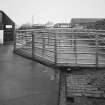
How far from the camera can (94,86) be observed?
17.1 ft

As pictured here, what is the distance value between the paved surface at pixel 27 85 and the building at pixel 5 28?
7.74 metres

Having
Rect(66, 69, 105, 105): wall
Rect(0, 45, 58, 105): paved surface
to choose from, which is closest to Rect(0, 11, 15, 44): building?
Rect(0, 45, 58, 105): paved surface

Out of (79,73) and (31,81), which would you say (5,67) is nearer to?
(31,81)

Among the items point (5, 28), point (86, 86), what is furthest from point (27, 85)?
point (5, 28)

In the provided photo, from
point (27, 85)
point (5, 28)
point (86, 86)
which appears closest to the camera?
point (27, 85)

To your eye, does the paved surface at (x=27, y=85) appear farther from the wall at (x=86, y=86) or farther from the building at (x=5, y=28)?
the building at (x=5, y=28)

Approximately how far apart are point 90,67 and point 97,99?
1151mm

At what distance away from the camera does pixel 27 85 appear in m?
4.08

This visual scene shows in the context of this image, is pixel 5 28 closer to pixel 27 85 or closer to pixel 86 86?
pixel 86 86

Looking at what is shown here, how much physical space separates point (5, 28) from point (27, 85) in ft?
33.6

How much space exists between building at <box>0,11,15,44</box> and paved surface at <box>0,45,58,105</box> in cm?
774

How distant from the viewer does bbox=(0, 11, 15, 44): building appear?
41.8ft

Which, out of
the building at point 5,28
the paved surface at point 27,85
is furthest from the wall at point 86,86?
the building at point 5,28

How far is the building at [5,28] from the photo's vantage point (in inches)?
501
